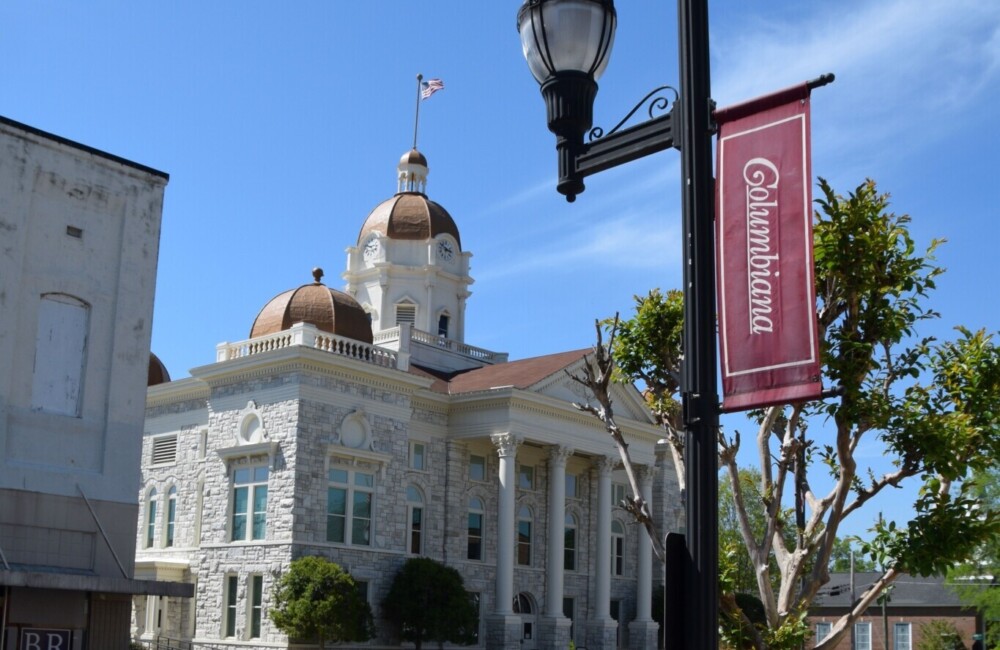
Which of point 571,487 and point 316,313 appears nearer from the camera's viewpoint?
point 316,313

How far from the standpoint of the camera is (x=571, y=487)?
52.5 metres

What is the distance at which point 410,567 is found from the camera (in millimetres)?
42562

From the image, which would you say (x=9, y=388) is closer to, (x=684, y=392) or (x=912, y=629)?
(x=684, y=392)

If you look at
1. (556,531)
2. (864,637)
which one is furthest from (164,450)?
(864,637)

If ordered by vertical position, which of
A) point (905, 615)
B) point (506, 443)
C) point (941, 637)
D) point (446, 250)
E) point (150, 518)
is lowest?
point (941, 637)

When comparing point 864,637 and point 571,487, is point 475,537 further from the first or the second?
point 864,637

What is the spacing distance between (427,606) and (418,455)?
22.0ft

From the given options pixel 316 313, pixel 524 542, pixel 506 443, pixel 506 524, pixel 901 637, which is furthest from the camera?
pixel 901 637

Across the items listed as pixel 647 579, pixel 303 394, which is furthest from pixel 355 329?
pixel 647 579

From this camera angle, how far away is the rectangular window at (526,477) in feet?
164

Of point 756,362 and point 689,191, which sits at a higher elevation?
point 689,191

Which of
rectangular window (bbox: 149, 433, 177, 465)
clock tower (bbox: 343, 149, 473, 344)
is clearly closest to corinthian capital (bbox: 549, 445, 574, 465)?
clock tower (bbox: 343, 149, 473, 344)

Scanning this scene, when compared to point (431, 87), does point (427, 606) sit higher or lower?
lower

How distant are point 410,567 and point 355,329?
9.37m
